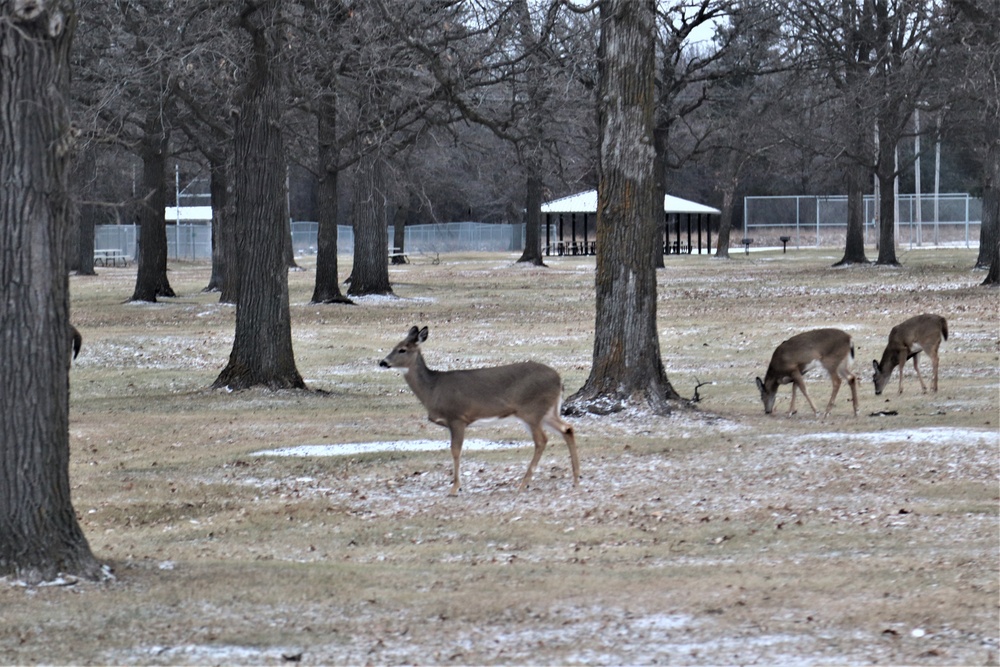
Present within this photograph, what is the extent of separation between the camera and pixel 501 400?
36.6 feet

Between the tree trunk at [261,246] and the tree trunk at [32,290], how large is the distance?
10.0 m

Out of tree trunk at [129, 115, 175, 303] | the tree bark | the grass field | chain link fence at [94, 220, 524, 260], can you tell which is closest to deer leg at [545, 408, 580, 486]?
the grass field

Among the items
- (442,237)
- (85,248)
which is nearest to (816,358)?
(85,248)

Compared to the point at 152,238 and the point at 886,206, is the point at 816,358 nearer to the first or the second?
the point at 152,238

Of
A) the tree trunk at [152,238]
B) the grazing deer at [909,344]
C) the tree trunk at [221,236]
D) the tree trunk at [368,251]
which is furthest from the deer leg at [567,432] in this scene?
the tree trunk at [152,238]

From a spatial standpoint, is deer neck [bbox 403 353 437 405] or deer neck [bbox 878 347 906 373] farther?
deer neck [bbox 878 347 906 373]

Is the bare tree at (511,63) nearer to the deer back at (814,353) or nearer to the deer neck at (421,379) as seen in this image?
the deer back at (814,353)

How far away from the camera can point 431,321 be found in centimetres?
2972

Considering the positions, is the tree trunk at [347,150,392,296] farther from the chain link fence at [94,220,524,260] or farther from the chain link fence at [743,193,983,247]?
the chain link fence at [94,220,524,260]

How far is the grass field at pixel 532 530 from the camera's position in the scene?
6.77m

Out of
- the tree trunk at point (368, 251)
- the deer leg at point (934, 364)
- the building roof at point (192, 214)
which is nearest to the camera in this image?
the deer leg at point (934, 364)

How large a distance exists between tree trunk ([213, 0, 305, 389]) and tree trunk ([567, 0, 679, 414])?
491 centimetres

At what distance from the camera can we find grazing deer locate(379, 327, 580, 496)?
1116 cm

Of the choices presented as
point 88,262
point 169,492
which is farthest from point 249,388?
point 88,262
